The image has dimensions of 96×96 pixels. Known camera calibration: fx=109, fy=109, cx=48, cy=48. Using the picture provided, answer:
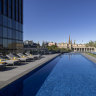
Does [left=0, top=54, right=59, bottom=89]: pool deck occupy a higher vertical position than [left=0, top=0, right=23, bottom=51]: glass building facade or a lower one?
lower

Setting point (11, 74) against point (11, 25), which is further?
point (11, 25)

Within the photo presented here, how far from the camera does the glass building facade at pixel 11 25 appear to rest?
16594mm

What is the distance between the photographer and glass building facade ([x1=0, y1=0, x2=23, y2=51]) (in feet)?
54.4

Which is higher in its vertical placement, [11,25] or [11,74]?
[11,25]

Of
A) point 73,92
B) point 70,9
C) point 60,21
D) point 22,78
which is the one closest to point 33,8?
point 70,9

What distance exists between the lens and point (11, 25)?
19.0 meters

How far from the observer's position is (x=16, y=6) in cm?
2086

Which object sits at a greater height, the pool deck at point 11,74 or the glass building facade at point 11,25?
the glass building facade at point 11,25

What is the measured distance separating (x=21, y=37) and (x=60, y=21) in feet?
51.0

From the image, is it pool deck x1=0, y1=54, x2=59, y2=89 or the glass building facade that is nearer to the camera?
pool deck x1=0, y1=54, x2=59, y2=89

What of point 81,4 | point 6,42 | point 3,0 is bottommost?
point 6,42

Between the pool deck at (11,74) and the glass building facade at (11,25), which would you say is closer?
the pool deck at (11,74)

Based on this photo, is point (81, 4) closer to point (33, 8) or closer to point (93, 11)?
point (93, 11)

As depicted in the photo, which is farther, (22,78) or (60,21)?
(60,21)
